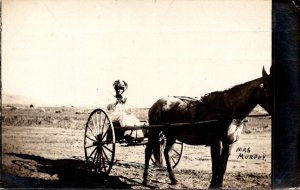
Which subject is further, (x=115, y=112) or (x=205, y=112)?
(x=115, y=112)

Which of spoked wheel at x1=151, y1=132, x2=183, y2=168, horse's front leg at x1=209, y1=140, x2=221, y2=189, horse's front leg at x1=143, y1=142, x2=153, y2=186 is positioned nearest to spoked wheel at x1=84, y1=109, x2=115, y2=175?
horse's front leg at x1=143, y1=142, x2=153, y2=186

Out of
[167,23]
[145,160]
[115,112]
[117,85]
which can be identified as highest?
Answer: [167,23]

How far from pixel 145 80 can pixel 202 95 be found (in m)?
0.86

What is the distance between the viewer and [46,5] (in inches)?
252

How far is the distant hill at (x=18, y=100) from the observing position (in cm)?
645

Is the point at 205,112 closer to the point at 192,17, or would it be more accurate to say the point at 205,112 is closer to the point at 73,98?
the point at 192,17

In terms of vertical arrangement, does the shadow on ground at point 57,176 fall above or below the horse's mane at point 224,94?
→ below

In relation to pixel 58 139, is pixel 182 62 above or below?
above

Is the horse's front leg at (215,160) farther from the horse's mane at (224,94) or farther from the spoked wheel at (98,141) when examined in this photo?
the spoked wheel at (98,141)

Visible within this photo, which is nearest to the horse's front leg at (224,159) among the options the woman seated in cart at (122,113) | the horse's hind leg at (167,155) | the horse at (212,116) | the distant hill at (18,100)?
the horse at (212,116)

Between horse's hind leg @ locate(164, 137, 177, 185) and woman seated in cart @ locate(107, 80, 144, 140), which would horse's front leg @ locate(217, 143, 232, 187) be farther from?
woman seated in cart @ locate(107, 80, 144, 140)

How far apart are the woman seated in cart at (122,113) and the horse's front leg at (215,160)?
119cm

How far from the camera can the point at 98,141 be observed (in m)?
6.13

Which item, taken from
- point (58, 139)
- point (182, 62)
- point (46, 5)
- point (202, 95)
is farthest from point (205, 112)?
point (46, 5)
